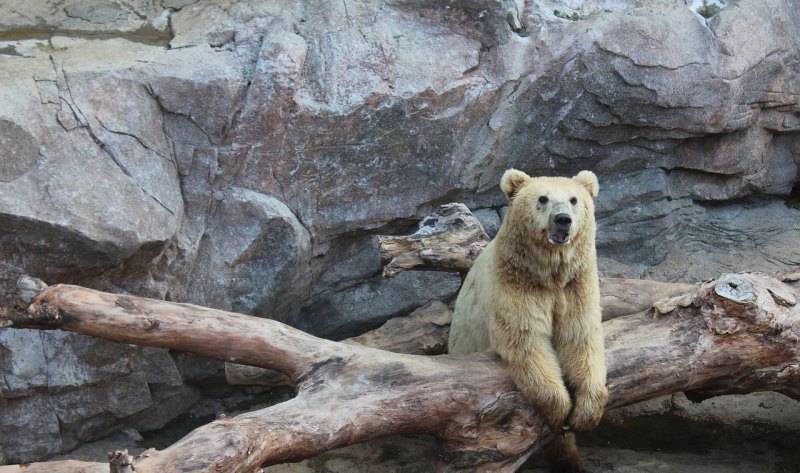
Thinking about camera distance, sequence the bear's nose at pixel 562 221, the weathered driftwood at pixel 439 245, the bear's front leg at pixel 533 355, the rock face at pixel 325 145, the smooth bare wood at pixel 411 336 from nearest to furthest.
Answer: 1. the bear's nose at pixel 562 221
2. the bear's front leg at pixel 533 355
3. the rock face at pixel 325 145
4. the weathered driftwood at pixel 439 245
5. the smooth bare wood at pixel 411 336

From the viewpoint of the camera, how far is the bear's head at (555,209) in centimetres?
453

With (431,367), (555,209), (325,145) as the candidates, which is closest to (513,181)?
(555,209)

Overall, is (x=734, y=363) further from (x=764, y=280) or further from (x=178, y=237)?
(x=178, y=237)

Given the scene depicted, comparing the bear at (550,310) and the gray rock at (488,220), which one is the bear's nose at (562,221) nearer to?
the bear at (550,310)

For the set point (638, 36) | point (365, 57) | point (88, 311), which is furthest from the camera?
point (638, 36)

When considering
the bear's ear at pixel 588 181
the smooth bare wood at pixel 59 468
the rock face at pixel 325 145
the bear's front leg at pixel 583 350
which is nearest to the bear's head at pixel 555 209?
the bear's ear at pixel 588 181

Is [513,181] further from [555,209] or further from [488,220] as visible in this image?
[488,220]

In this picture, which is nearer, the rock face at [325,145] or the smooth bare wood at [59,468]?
the smooth bare wood at [59,468]

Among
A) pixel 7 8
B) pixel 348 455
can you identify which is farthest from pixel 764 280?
pixel 7 8

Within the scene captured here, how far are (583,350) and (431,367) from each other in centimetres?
82

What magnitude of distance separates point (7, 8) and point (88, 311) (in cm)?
281

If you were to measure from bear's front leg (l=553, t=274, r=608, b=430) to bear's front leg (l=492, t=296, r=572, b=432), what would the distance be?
65 millimetres

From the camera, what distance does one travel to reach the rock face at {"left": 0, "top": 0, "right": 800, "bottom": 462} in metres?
5.30

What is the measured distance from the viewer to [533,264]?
15.6 feet
